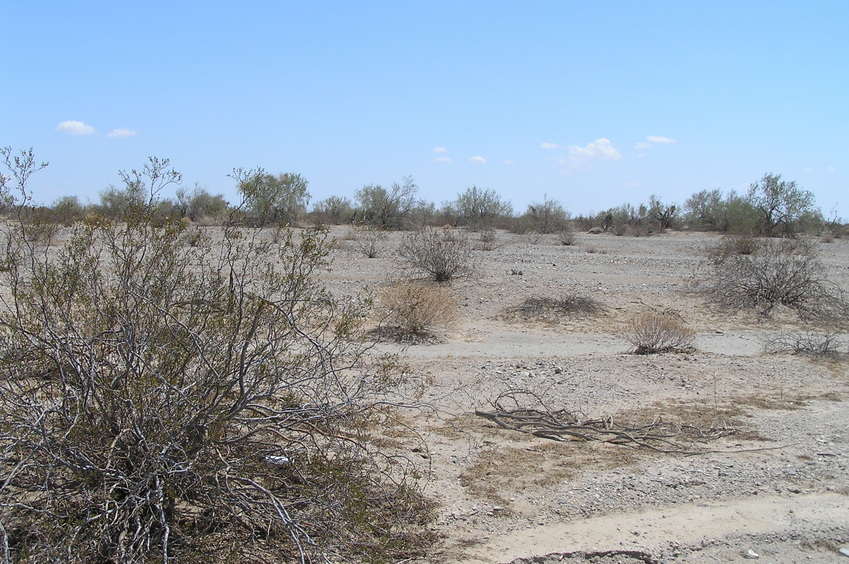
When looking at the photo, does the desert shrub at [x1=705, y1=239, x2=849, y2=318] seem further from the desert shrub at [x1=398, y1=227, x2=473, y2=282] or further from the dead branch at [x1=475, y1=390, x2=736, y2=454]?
the dead branch at [x1=475, y1=390, x2=736, y2=454]

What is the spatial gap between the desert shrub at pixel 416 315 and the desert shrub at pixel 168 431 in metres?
7.94

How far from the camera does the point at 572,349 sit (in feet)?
43.3

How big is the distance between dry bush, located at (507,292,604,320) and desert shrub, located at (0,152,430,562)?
10.9 m

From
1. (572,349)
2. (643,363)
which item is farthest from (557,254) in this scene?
(643,363)

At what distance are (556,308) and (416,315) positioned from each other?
4169 mm

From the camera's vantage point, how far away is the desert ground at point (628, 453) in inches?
206

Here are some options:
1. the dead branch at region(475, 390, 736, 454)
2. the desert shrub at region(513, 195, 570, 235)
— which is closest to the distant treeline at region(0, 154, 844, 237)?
the desert shrub at region(513, 195, 570, 235)

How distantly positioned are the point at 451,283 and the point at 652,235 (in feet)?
102

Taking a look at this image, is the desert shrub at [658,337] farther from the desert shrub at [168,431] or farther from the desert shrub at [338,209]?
the desert shrub at [338,209]

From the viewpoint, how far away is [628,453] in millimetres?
6918

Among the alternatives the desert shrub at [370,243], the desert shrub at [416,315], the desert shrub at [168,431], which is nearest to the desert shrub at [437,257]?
the desert shrub at [370,243]

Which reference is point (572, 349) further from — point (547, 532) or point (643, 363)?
point (547, 532)

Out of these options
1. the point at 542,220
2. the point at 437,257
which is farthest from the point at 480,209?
the point at 437,257

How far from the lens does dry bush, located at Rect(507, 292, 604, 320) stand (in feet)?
52.6
